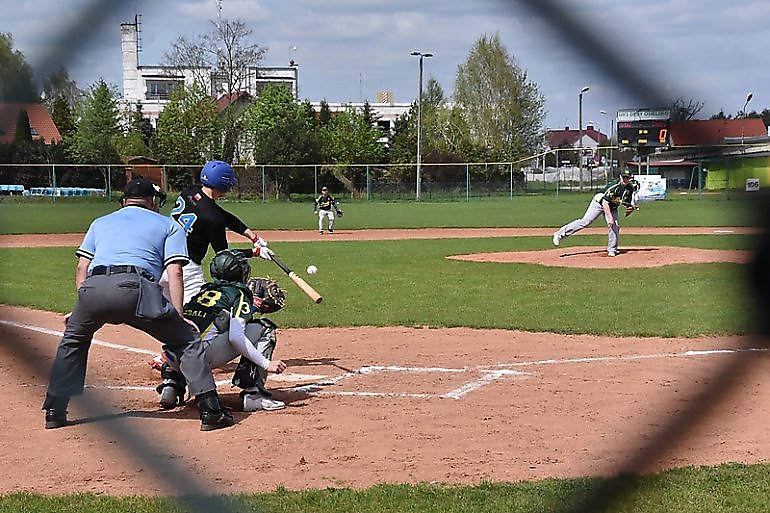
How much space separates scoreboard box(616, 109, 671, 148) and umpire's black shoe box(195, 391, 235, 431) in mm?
3942

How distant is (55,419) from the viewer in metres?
4.45

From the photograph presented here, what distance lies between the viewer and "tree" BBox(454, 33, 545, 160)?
2.86ft

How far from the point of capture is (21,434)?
Result: 4492mm

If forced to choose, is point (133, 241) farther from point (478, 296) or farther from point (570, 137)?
point (478, 296)

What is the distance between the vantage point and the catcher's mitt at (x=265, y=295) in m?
5.34

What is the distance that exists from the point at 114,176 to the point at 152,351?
225 inches

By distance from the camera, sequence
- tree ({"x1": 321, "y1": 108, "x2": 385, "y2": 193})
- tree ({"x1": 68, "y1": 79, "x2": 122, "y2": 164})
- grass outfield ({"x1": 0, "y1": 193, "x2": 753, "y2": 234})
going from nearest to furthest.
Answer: tree ({"x1": 68, "y1": 79, "x2": 122, "y2": 164}), tree ({"x1": 321, "y1": 108, "x2": 385, "y2": 193}), grass outfield ({"x1": 0, "y1": 193, "x2": 753, "y2": 234})

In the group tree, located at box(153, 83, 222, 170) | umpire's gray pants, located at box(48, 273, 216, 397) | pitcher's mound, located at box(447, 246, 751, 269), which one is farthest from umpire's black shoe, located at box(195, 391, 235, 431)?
pitcher's mound, located at box(447, 246, 751, 269)

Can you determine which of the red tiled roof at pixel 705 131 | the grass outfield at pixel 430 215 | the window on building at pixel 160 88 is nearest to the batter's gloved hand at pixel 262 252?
the window on building at pixel 160 88

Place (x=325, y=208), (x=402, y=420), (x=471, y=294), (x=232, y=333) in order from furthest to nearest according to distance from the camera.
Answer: (x=325, y=208)
(x=471, y=294)
(x=232, y=333)
(x=402, y=420)

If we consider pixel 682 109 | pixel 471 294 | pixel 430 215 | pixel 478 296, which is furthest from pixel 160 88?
pixel 430 215

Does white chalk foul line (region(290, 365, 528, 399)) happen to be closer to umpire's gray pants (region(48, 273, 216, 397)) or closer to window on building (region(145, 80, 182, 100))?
umpire's gray pants (region(48, 273, 216, 397))

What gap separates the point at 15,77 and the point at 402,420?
13.4 ft

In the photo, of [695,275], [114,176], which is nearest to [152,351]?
[114,176]
